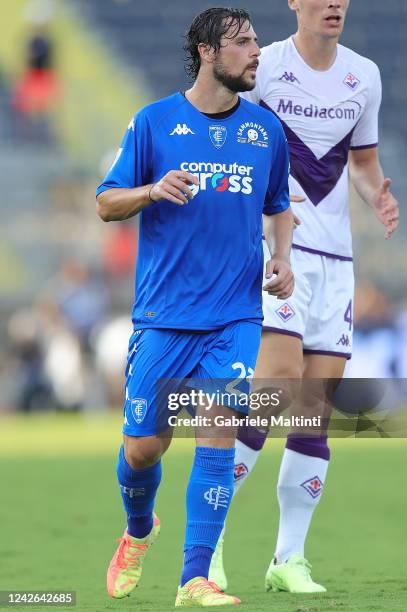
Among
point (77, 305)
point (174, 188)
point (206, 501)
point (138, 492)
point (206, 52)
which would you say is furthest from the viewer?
point (77, 305)

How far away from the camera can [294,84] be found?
6.55 metres

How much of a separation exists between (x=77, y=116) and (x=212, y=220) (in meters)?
16.5

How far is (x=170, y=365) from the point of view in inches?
219

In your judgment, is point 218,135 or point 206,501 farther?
point 218,135

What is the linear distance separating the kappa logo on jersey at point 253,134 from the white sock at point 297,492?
1.66m

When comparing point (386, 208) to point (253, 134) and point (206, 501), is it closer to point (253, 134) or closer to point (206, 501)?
point (253, 134)

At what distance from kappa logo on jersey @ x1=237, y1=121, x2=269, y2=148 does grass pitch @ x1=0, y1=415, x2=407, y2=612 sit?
184 cm

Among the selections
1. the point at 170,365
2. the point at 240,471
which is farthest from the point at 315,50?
the point at 240,471

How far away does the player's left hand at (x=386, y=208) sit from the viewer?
21.3 ft

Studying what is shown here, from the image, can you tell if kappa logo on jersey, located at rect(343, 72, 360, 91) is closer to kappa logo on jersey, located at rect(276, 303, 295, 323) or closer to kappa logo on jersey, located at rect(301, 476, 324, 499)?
kappa logo on jersey, located at rect(276, 303, 295, 323)

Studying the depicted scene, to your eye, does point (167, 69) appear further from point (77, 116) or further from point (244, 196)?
point (244, 196)

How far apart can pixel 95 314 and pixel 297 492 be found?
43.3ft

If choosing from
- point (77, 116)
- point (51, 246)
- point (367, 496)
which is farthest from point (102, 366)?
point (367, 496)

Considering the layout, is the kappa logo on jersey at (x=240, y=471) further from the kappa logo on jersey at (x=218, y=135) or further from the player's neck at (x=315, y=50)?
the player's neck at (x=315, y=50)
